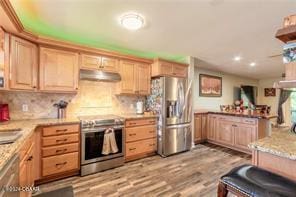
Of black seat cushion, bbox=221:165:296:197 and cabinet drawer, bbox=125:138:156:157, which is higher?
black seat cushion, bbox=221:165:296:197

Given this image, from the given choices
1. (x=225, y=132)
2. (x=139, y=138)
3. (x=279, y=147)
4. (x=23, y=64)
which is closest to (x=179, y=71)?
(x=139, y=138)

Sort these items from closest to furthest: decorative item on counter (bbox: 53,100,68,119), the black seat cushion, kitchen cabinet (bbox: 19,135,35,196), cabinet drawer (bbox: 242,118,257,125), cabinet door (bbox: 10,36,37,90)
Answer: the black seat cushion → kitchen cabinet (bbox: 19,135,35,196) → cabinet door (bbox: 10,36,37,90) → decorative item on counter (bbox: 53,100,68,119) → cabinet drawer (bbox: 242,118,257,125)

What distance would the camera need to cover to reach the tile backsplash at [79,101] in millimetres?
2670

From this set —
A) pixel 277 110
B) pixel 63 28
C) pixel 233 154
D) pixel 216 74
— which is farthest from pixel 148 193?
pixel 277 110

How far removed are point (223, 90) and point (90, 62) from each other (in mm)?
5309

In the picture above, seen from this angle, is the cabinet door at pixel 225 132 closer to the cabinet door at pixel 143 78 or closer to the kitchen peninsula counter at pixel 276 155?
the cabinet door at pixel 143 78

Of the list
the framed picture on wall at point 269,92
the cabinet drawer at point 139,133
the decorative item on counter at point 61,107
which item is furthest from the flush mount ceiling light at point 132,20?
the framed picture on wall at point 269,92

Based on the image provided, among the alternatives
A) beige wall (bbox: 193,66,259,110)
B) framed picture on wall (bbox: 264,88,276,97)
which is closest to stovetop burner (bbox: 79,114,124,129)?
beige wall (bbox: 193,66,259,110)

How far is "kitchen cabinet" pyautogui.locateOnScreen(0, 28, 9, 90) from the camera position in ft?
6.86

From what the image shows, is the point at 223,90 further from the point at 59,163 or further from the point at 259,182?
the point at 59,163

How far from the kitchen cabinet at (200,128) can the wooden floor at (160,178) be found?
0.97m

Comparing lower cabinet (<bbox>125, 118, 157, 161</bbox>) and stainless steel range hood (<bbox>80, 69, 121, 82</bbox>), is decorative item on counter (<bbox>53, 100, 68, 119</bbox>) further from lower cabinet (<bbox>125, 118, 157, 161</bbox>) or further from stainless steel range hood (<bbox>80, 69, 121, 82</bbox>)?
lower cabinet (<bbox>125, 118, 157, 161</bbox>)

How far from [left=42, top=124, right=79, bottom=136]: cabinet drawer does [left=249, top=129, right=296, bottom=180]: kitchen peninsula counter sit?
2424mm

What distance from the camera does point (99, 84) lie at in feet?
11.4
